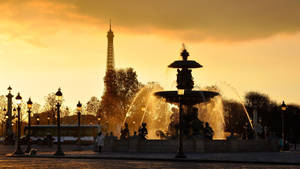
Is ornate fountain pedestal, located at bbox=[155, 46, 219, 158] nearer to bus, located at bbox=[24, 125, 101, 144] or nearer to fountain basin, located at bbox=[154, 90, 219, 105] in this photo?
fountain basin, located at bbox=[154, 90, 219, 105]

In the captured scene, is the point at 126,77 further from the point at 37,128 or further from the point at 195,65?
the point at 195,65

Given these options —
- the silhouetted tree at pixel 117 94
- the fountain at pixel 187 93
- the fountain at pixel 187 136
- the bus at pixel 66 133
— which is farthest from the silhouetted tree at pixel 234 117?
the fountain at pixel 187 93

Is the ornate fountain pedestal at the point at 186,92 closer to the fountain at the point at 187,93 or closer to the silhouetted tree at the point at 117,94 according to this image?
the fountain at the point at 187,93

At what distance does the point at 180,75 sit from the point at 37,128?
123ft

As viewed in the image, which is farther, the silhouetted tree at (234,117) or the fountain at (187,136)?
the silhouetted tree at (234,117)

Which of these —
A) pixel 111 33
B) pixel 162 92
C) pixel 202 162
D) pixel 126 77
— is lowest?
pixel 202 162

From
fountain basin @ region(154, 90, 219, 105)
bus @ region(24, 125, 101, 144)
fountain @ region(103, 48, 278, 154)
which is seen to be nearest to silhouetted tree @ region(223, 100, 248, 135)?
bus @ region(24, 125, 101, 144)

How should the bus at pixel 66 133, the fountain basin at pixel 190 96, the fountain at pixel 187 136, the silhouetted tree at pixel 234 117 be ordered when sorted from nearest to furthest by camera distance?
A: the fountain at pixel 187 136 → the fountain basin at pixel 190 96 → the bus at pixel 66 133 → the silhouetted tree at pixel 234 117

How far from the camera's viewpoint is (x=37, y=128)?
233 ft

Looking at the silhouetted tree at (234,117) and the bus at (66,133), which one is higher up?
the silhouetted tree at (234,117)

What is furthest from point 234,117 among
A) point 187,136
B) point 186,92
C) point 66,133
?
point 186,92

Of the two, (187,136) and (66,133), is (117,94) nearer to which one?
(66,133)

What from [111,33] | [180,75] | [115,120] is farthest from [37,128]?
[111,33]

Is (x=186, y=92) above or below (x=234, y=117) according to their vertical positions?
above
